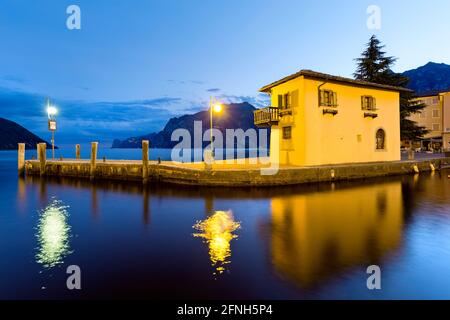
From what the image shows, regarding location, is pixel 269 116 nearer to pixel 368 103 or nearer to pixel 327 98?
pixel 327 98

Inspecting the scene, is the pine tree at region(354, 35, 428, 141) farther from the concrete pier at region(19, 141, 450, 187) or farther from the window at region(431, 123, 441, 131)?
the window at region(431, 123, 441, 131)

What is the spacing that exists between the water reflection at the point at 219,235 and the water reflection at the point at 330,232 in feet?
5.03

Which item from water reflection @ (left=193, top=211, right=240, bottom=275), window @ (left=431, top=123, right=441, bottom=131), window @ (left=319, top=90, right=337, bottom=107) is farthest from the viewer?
window @ (left=431, top=123, right=441, bottom=131)

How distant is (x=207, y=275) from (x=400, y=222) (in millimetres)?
9954

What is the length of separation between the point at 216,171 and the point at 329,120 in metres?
11.4

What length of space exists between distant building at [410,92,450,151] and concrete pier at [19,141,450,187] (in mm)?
26188

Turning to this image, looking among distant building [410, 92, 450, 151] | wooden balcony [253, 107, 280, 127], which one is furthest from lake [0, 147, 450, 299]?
distant building [410, 92, 450, 151]

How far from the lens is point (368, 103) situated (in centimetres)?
2683

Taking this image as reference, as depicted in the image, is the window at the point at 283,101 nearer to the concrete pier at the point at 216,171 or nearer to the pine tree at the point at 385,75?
the concrete pier at the point at 216,171

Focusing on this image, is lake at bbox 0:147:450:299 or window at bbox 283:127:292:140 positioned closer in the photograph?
lake at bbox 0:147:450:299

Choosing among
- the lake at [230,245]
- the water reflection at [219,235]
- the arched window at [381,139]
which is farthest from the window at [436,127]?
the water reflection at [219,235]

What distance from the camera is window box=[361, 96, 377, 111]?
26.4m

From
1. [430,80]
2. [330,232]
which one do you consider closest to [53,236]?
[330,232]
